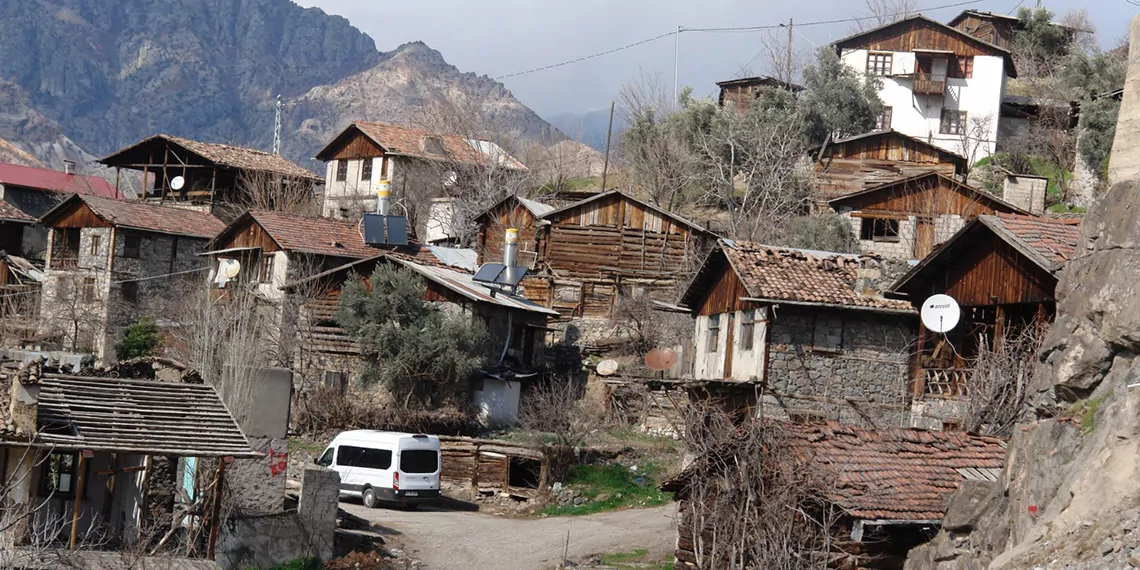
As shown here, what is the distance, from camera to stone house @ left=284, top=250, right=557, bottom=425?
4128cm

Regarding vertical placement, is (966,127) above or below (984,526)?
above

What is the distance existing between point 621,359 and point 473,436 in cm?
656

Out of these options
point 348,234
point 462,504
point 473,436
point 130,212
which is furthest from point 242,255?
point 462,504

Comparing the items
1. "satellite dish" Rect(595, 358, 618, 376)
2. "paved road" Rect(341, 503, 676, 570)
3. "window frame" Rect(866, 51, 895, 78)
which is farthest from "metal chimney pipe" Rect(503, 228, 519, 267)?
"window frame" Rect(866, 51, 895, 78)

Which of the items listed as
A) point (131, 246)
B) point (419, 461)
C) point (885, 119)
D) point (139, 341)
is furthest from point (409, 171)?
point (419, 461)

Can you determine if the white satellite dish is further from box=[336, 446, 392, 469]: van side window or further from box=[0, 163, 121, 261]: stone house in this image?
box=[0, 163, 121, 261]: stone house

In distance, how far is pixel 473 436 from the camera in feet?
128

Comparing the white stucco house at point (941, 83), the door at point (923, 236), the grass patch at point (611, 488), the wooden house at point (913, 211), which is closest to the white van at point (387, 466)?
the grass patch at point (611, 488)

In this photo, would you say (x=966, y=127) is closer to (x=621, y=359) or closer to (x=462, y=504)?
(x=621, y=359)

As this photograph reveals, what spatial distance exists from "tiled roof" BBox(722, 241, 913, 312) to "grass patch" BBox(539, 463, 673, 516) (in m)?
6.62

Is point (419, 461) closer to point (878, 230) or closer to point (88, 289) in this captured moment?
point (878, 230)

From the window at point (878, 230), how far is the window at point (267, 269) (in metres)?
21.0

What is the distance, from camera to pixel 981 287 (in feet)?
86.0

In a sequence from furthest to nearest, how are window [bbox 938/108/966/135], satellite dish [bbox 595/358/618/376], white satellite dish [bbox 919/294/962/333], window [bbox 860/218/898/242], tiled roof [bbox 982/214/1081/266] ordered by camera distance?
window [bbox 938/108/966/135] < window [bbox 860/218/898/242] < satellite dish [bbox 595/358/618/376] < white satellite dish [bbox 919/294/962/333] < tiled roof [bbox 982/214/1081/266]
